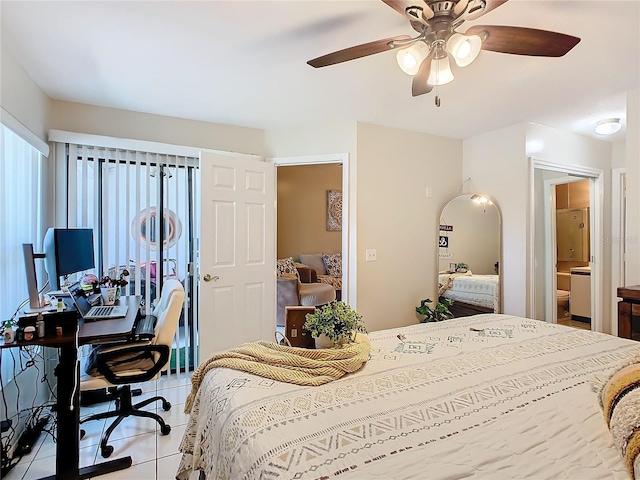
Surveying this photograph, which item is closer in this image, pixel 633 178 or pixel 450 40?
pixel 450 40

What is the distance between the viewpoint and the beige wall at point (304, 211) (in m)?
6.17

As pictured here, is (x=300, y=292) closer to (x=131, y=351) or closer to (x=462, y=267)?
(x=462, y=267)

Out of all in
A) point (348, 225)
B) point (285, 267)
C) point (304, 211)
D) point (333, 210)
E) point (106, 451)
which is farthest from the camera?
point (333, 210)

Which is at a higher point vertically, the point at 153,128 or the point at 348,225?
the point at 153,128

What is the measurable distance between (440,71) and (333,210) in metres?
4.78

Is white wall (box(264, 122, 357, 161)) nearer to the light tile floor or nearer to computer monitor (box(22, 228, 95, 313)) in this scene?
computer monitor (box(22, 228, 95, 313))

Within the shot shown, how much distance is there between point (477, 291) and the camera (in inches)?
139

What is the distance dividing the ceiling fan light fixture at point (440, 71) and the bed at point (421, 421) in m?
1.32

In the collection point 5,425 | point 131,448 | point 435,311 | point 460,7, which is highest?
point 460,7

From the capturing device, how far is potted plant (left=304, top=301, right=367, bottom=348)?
59.8 inches

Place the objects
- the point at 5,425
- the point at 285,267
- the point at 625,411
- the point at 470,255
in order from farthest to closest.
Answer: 1. the point at 285,267
2. the point at 470,255
3. the point at 5,425
4. the point at 625,411

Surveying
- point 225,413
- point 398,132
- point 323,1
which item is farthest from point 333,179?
point 225,413

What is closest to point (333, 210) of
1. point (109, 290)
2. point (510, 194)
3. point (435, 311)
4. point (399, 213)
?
point (399, 213)

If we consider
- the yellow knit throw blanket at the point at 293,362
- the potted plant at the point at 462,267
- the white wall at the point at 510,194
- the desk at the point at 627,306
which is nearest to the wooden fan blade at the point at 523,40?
the yellow knit throw blanket at the point at 293,362
